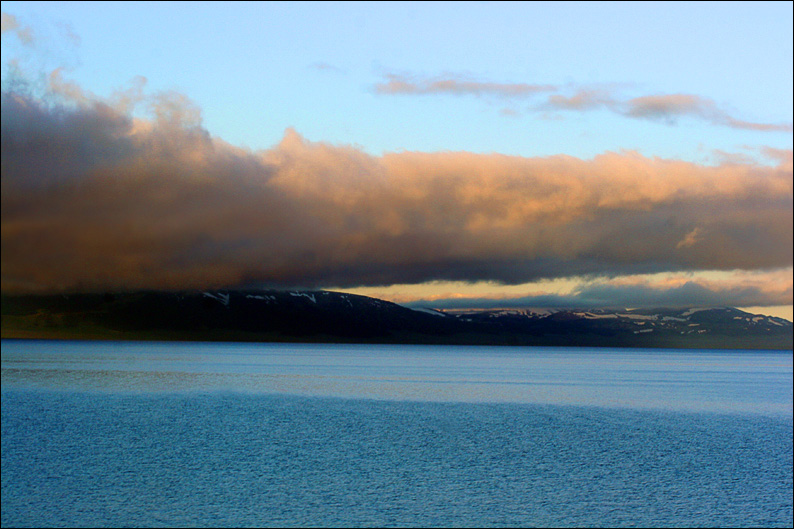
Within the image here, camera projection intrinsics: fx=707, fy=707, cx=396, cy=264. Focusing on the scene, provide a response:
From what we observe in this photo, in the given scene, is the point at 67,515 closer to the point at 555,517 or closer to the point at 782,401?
the point at 555,517

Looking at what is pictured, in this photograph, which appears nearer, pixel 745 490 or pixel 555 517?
pixel 555 517

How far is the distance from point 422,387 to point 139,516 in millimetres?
70778

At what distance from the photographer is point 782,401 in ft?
279

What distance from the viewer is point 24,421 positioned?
5344 centimetres

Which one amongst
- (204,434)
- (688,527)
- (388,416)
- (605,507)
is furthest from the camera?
(388,416)

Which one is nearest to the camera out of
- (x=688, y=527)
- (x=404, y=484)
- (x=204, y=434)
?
(x=688, y=527)

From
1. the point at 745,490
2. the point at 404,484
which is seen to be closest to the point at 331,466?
the point at 404,484

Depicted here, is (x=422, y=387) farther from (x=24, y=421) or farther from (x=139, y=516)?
(x=139, y=516)

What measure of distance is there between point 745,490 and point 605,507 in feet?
27.5

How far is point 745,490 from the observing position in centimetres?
3303

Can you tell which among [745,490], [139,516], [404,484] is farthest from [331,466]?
[745,490]

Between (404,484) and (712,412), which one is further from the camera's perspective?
(712,412)

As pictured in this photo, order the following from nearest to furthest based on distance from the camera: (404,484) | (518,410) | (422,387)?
(404,484)
(518,410)
(422,387)

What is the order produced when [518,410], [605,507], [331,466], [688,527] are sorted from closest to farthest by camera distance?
[688,527]
[605,507]
[331,466]
[518,410]
